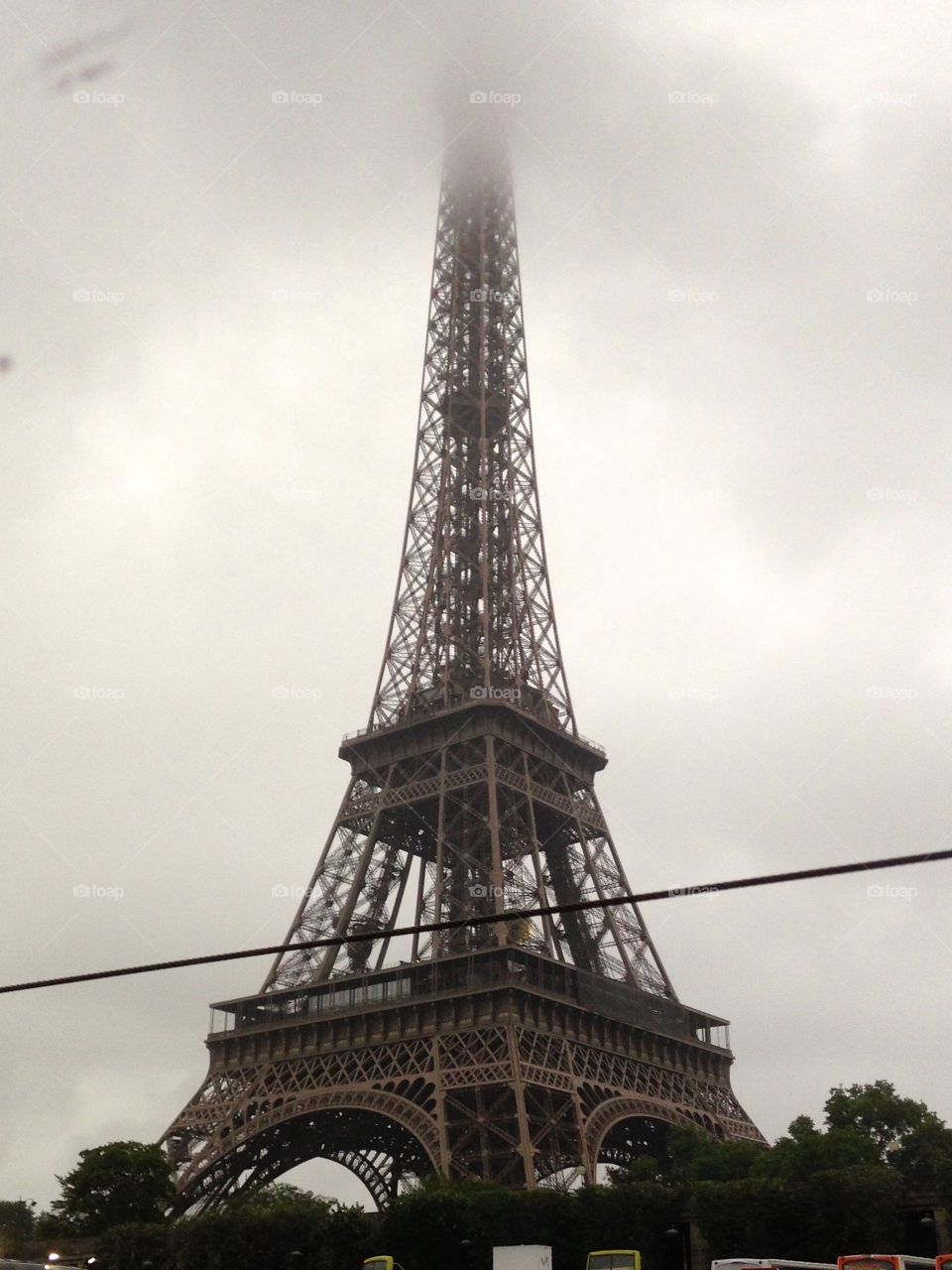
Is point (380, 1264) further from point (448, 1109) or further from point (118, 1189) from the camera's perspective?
point (118, 1189)

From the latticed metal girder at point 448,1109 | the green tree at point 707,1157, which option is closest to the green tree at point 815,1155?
the green tree at point 707,1157

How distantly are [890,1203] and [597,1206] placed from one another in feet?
40.0

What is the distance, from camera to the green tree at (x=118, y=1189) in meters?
75.2

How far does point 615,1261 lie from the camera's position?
47594 mm

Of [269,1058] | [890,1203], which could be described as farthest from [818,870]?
[269,1058]

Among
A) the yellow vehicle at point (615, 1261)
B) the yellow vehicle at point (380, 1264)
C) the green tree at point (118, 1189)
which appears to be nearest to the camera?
the yellow vehicle at point (615, 1261)

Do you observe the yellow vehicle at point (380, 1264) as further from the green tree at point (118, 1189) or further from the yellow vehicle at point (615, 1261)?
the green tree at point (118, 1189)

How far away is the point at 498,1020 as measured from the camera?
73312 mm

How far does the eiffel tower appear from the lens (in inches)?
2874

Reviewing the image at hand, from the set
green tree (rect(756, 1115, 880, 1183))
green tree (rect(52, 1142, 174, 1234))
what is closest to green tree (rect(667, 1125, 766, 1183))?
green tree (rect(756, 1115, 880, 1183))

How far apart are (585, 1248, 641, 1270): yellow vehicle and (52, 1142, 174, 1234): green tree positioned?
116ft

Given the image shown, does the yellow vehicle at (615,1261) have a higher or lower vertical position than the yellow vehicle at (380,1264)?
lower

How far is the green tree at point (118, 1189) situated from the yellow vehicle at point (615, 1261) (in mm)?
35353

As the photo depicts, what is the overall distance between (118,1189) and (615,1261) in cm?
3881
